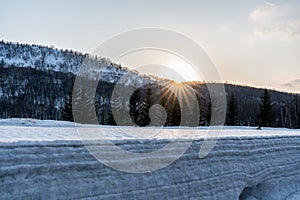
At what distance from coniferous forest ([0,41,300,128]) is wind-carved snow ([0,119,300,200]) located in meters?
15.4

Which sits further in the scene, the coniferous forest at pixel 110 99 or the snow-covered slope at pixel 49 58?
the snow-covered slope at pixel 49 58

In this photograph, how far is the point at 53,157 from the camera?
2906mm

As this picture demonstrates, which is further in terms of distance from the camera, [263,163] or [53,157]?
[263,163]

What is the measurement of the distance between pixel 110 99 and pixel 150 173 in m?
47.4

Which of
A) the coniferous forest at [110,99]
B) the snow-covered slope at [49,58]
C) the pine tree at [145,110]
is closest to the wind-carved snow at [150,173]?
the coniferous forest at [110,99]

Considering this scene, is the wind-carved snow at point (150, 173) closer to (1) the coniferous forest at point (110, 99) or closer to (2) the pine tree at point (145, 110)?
(1) the coniferous forest at point (110, 99)

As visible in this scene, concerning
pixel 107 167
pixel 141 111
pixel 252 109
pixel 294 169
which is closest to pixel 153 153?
pixel 107 167

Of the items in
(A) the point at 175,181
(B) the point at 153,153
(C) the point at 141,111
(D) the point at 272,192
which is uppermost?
(C) the point at 141,111

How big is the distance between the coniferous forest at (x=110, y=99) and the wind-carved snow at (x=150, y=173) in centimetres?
1537

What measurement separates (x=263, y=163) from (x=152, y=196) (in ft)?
8.20

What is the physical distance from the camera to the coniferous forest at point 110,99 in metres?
27.0

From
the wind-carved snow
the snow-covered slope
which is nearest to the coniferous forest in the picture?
the snow-covered slope

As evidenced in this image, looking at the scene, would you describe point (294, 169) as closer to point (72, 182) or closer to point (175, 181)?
point (175, 181)

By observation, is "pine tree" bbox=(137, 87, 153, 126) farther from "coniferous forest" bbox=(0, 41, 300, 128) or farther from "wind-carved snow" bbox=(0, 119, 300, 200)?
"wind-carved snow" bbox=(0, 119, 300, 200)
